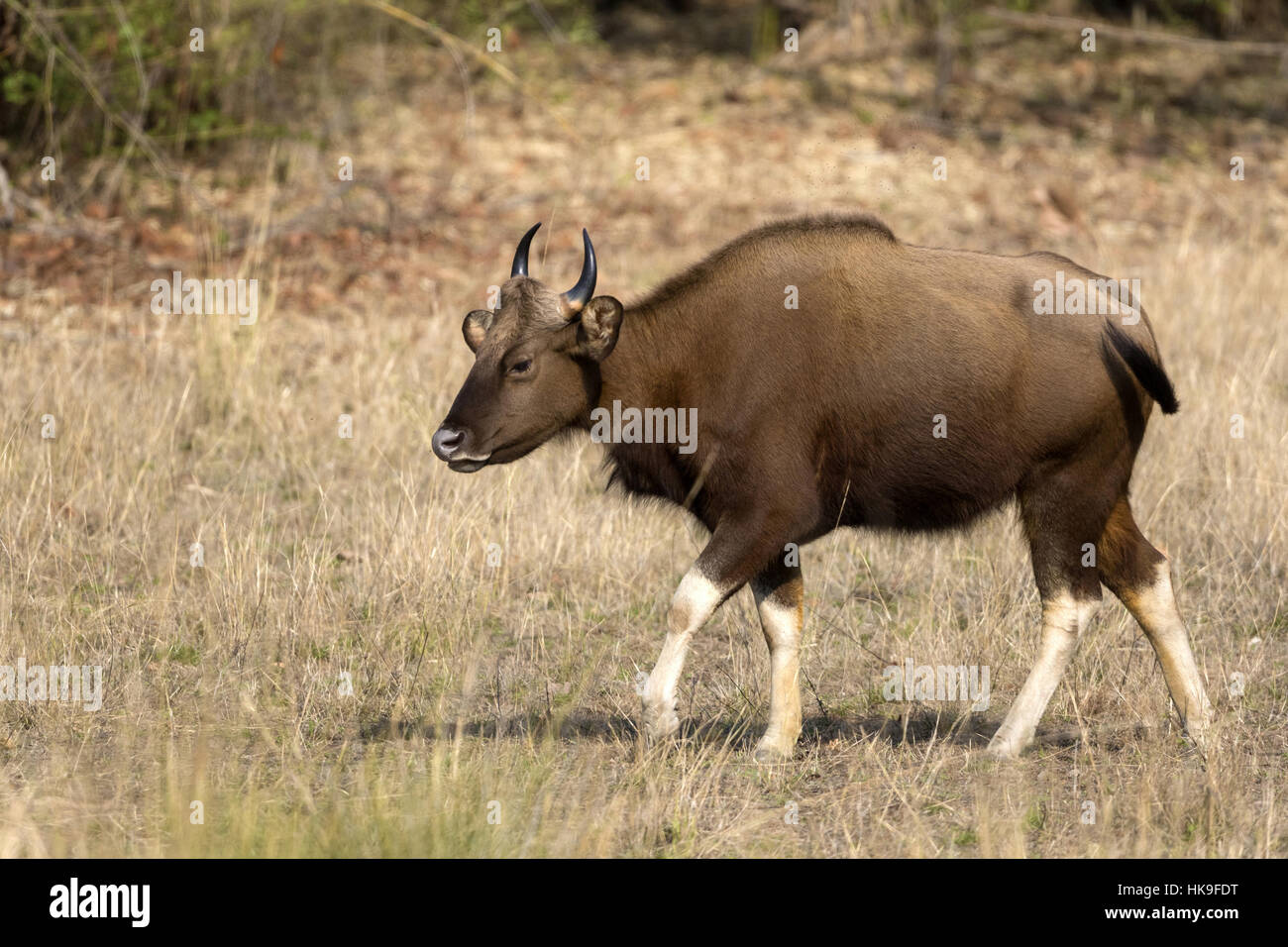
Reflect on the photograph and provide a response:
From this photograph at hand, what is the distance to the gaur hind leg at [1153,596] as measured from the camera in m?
6.26

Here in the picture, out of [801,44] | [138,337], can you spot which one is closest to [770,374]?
[138,337]

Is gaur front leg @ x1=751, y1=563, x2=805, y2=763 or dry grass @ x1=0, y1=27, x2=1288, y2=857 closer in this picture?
dry grass @ x1=0, y1=27, x2=1288, y2=857

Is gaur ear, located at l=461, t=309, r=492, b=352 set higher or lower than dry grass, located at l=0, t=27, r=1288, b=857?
higher

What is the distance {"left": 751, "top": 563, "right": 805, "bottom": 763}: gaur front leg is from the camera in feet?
20.6

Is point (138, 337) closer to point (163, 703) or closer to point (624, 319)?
point (163, 703)

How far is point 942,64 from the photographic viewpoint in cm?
1775

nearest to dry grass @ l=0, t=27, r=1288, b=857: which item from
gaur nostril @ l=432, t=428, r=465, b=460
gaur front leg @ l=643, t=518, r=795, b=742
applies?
gaur front leg @ l=643, t=518, r=795, b=742

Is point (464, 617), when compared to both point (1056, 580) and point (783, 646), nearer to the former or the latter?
point (783, 646)

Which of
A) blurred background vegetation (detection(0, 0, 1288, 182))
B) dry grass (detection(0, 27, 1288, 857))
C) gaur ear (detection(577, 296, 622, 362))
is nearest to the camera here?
dry grass (detection(0, 27, 1288, 857))

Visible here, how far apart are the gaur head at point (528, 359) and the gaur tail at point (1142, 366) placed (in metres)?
1.85

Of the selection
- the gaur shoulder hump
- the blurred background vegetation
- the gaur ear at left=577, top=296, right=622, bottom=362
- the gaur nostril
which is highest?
the blurred background vegetation

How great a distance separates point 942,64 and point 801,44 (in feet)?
6.62

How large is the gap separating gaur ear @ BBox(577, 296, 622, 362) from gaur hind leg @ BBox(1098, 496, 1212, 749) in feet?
6.65

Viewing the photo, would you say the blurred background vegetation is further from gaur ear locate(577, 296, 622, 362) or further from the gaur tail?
the gaur tail
